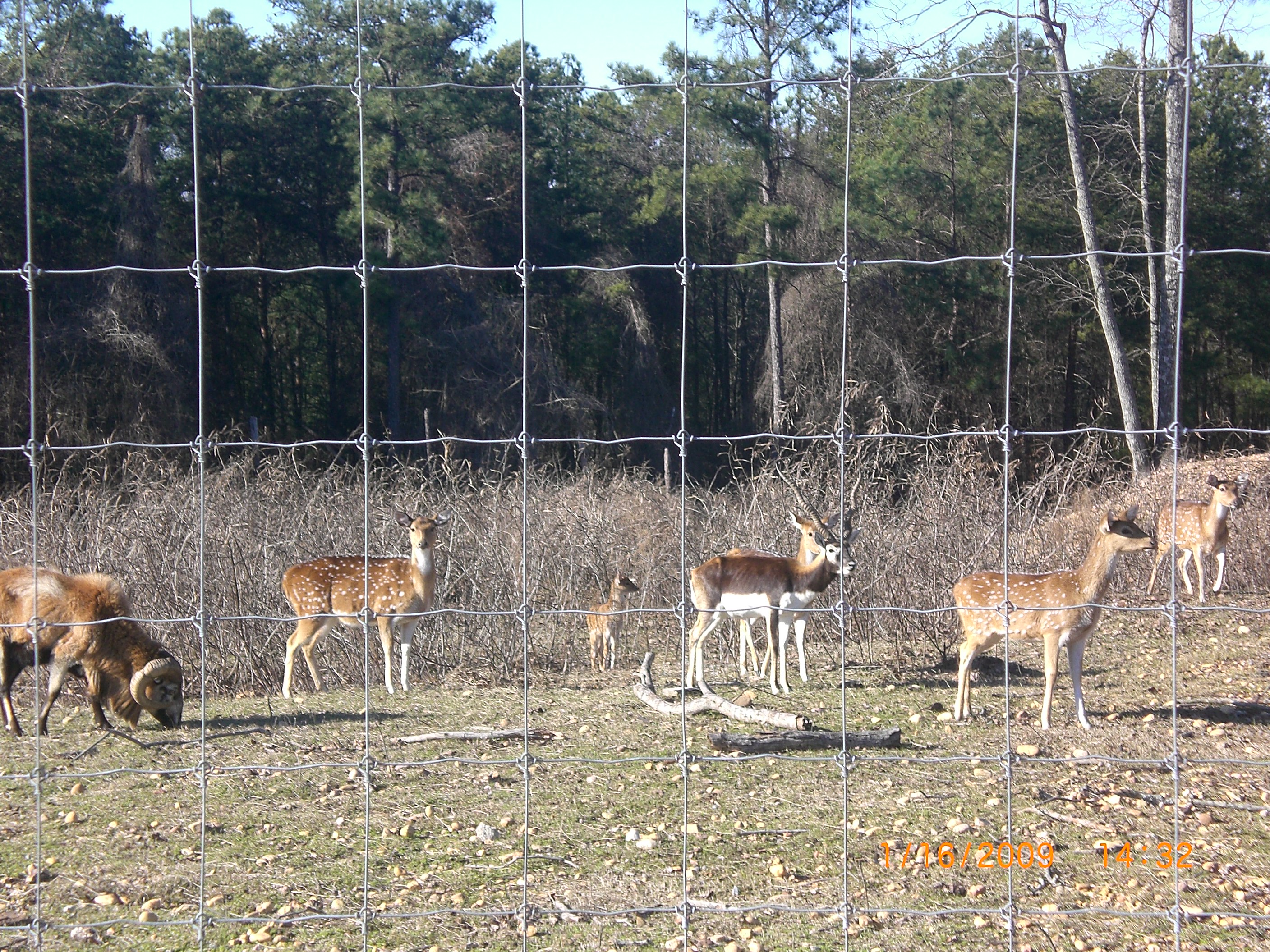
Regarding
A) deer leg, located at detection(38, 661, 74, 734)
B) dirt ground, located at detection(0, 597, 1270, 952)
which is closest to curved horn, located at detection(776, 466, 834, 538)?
dirt ground, located at detection(0, 597, 1270, 952)

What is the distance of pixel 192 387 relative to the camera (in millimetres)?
20828

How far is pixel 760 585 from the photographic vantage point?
338 inches

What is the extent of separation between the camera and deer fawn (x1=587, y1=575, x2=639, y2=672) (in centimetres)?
925

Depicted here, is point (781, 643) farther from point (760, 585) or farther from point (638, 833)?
point (638, 833)

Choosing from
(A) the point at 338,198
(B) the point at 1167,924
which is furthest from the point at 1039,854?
(A) the point at 338,198

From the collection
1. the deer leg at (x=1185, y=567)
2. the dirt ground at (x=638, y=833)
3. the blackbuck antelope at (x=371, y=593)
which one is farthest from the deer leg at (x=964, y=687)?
the deer leg at (x=1185, y=567)

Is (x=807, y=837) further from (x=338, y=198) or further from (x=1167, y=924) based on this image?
(x=338, y=198)

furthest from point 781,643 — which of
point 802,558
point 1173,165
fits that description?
point 1173,165

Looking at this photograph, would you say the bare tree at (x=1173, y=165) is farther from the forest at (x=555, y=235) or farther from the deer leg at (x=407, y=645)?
the deer leg at (x=407, y=645)

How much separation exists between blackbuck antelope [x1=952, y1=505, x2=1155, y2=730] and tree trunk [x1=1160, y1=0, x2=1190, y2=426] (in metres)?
1.01

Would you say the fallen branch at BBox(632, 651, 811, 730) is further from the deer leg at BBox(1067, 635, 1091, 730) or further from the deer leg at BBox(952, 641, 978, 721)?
the deer leg at BBox(1067, 635, 1091, 730)
